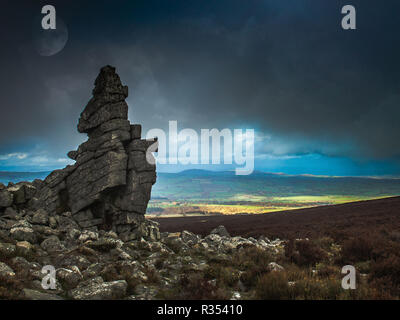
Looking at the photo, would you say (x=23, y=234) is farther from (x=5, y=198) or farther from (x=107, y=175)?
(x=107, y=175)

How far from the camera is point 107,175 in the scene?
1051 inches

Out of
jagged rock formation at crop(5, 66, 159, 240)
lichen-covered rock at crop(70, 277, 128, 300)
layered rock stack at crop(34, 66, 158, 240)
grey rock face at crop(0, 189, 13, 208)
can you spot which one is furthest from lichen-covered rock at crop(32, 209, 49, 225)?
lichen-covered rock at crop(70, 277, 128, 300)

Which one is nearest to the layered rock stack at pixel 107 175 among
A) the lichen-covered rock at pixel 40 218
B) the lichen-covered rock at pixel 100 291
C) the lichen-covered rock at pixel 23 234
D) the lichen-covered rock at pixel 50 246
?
the lichen-covered rock at pixel 40 218

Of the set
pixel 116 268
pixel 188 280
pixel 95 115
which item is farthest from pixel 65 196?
pixel 188 280

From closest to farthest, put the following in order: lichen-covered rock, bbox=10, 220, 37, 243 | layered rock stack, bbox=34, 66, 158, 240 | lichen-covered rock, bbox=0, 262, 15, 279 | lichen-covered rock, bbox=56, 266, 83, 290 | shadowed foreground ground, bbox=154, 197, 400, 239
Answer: lichen-covered rock, bbox=0, 262, 15, 279 → lichen-covered rock, bbox=56, 266, 83, 290 → lichen-covered rock, bbox=10, 220, 37, 243 → shadowed foreground ground, bbox=154, 197, 400, 239 → layered rock stack, bbox=34, 66, 158, 240

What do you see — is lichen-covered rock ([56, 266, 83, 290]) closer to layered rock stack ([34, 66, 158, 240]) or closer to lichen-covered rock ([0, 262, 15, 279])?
lichen-covered rock ([0, 262, 15, 279])

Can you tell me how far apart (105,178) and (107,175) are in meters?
0.45

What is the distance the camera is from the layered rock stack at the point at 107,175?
1053 inches

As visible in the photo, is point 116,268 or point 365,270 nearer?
point 365,270

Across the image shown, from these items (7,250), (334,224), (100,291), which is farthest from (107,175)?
(334,224)

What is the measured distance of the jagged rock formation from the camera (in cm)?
2656

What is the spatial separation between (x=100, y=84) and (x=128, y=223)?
19784 millimetres

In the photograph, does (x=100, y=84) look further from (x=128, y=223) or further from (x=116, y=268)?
(x=116, y=268)
